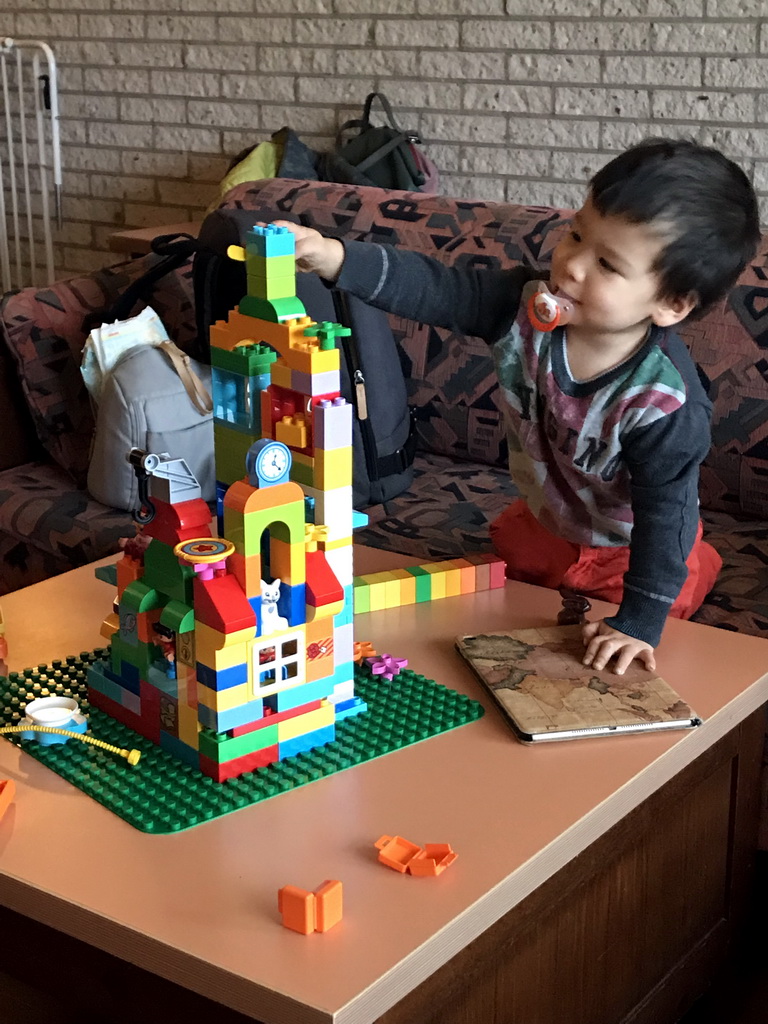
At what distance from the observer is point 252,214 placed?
2150 millimetres

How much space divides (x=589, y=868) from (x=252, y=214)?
140cm

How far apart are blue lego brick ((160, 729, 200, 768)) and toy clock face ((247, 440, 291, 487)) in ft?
0.78

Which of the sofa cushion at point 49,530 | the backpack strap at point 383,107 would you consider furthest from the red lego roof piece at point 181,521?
the backpack strap at point 383,107

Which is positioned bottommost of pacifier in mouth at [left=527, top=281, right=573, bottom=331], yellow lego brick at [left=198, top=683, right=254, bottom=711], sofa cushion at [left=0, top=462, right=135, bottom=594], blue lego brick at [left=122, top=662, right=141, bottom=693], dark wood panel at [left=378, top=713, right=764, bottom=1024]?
dark wood panel at [left=378, top=713, right=764, bottom=1024]

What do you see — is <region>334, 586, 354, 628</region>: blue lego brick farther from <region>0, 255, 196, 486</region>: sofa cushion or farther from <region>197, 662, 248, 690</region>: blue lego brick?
<region>0, 255, 196, 486</region>: sofa cushion

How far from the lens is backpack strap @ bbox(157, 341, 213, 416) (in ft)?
6.59

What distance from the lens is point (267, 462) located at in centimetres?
99

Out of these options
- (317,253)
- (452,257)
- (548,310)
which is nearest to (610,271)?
(548,310)

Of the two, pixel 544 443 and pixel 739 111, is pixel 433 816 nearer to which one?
pixel 544 443

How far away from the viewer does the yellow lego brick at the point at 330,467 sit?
107 centimetres

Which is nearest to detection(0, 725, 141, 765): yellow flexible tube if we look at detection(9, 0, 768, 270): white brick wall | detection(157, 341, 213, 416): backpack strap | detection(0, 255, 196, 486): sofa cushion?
detection(157, 341, 213, 416): backpack strap

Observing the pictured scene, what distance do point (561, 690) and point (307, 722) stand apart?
0.27 meters

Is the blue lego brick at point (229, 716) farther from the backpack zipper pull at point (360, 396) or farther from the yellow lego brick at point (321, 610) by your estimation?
the backpack zipper pull at point (360, 396)

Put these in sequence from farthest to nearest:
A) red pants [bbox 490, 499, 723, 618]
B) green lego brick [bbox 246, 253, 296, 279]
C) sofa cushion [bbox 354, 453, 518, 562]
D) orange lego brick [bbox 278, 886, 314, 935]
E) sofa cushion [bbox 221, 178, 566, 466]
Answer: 1. sofa cushion [bbox 221, 178, 566, 466]
2. sofa cushion [bbox 354, 453, 518, 562]
3. red pants [bbox 490, 499, 723, 618]
4. green lego brick [bbox 246, 253, 296, 279]
5. orange lego brick [bbox 278, 886, 314, 935]
